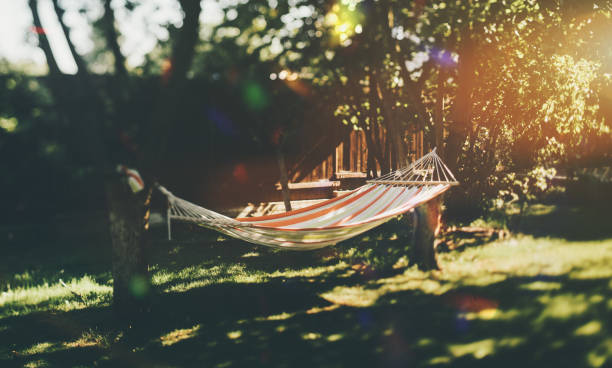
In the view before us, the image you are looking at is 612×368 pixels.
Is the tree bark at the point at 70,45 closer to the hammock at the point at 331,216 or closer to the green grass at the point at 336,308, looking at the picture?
the hammock at the point at 331,216

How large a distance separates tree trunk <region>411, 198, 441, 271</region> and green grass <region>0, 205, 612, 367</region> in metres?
0.17

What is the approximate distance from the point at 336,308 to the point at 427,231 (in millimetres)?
1352

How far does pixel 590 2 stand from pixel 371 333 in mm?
3552

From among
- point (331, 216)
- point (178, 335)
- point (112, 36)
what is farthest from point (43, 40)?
point (331, 216)

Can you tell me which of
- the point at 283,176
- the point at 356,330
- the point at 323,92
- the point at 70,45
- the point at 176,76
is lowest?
the point at 356,330

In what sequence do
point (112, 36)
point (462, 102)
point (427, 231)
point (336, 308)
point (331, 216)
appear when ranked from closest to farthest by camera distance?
point (112, 36)
point (336, 308)
point (331, 216)
point (427, 231)
point (462, 102)

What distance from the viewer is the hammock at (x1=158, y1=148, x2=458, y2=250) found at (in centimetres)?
327

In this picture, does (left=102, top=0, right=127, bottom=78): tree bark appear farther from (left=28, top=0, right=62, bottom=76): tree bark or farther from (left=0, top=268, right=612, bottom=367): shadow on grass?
(left=0, top=268, right=612, bottom=367): shadow on grass

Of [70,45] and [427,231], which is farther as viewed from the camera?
[427,231]

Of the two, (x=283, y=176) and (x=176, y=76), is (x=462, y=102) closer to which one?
(x=283, y=176)

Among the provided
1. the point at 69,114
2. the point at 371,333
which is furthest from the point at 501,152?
the point at 69,114

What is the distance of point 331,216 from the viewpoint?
3803 millimetres

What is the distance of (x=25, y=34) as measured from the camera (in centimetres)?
280

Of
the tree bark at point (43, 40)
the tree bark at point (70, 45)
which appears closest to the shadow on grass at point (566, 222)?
the tree bark at point (70, 45)
